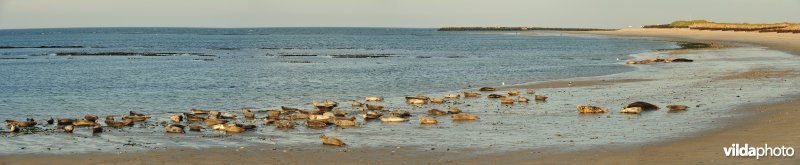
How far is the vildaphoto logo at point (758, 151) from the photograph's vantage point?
1709 cm

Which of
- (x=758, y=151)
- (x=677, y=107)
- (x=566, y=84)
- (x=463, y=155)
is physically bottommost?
(x=566, y=84)

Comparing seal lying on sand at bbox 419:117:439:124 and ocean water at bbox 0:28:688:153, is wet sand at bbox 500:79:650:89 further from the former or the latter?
seal lying on sand at bbox 419:117:439:124

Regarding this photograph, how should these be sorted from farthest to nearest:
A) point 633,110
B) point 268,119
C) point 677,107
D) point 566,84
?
point 566,84 → point 677,107 → point 633,110 → point 268,119

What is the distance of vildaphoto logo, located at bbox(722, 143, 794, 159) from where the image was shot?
17094mm

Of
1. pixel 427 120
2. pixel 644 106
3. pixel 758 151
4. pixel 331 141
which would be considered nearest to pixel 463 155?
pixel 331 141

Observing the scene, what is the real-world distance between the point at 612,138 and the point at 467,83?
2523cm

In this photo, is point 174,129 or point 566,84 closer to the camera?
point 174,129

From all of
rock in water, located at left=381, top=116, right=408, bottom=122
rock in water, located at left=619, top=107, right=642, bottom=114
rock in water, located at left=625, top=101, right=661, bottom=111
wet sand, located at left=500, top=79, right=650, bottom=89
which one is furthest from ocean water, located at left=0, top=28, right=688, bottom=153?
wet sand, located at left=500, top=79, right=650, bottom=89

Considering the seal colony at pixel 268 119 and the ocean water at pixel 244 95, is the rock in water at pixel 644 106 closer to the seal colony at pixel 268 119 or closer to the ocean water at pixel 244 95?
the seal colony at pixel 268 119

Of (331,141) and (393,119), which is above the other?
(331,141)

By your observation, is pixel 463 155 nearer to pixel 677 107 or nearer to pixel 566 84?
pixel 677 107

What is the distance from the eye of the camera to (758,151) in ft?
57.4

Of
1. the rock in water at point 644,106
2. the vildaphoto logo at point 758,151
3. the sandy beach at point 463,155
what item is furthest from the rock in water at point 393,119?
the vildaphoto logo at point 758,151

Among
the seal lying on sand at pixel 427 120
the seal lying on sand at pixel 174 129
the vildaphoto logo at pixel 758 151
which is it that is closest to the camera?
the vildaphoto logo at pixel 758 151
